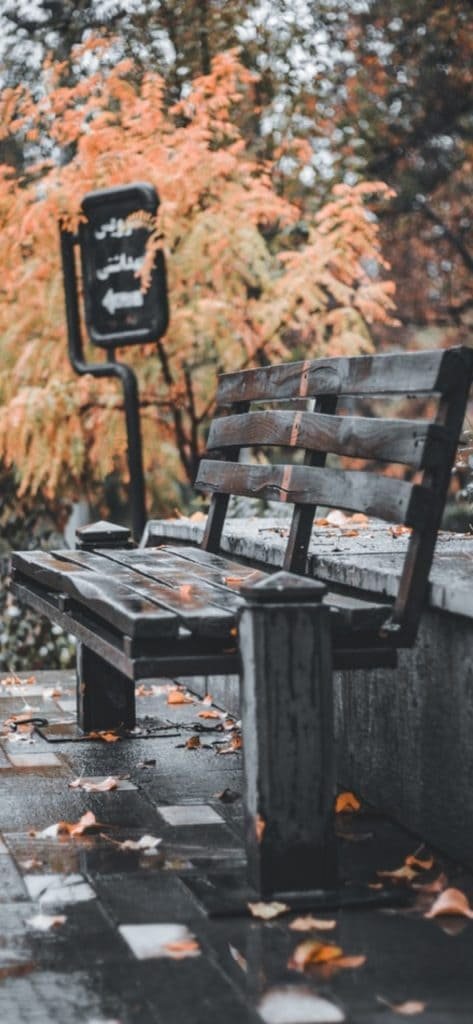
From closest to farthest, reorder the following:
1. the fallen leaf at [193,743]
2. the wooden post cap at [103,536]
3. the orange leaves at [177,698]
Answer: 1. the fallen leaf at [193,743]
2. the wooden post cap at [103,536]
3. the orange leaves at [177,698]

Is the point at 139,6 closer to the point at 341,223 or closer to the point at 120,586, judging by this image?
the point at 341,223

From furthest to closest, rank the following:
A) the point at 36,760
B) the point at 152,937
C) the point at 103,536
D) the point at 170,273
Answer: the point at 170,273 < the point at 103,536 < the point at 36,760 < the point at 152,937

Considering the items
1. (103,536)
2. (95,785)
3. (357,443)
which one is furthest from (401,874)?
(103,536)

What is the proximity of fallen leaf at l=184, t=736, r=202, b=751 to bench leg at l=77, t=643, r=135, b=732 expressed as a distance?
0.29 m

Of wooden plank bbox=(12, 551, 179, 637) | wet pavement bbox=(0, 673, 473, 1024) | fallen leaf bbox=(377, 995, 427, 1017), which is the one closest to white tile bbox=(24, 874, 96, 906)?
wet pavement bbox=(0, 673, 473, 1024)

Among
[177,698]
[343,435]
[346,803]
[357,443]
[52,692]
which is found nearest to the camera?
[357,443]

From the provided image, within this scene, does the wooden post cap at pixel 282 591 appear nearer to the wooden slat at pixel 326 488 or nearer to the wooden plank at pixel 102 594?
the wooden plank at pixel 102 594

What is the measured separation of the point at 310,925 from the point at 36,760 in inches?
78.6

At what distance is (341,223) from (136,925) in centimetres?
731

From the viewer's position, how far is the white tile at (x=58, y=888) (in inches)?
136

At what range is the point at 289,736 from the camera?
339 centimetres

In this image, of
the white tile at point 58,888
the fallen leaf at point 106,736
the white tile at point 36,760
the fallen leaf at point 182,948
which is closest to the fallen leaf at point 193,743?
the fallen leaf at point 106,736

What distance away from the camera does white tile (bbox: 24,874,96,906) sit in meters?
3.45

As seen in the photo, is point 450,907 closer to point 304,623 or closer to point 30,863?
point 304,623
